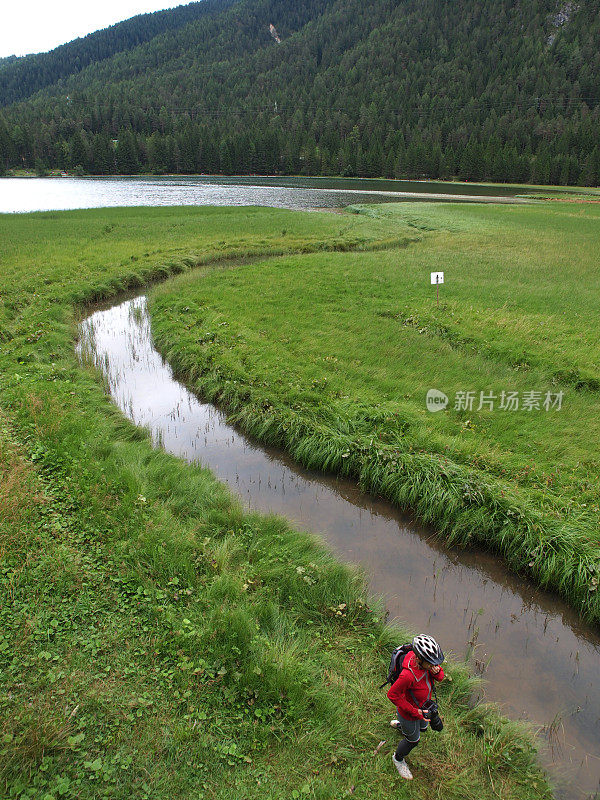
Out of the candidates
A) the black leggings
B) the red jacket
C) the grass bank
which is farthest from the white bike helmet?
the grass bank

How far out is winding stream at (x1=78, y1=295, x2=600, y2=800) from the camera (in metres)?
A: 5.14

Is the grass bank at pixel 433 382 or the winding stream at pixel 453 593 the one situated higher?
the grass bank at pixel 433 382

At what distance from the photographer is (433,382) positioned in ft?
39.2

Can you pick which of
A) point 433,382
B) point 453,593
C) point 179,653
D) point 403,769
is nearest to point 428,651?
point 403,769

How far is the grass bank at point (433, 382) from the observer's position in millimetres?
7676

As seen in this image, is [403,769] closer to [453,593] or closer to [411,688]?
[411,688]

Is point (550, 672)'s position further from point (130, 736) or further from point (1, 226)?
point (1, 226)

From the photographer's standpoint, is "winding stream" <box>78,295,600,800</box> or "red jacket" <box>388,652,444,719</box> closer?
"red jacket" <box>388,652,444,719</box>

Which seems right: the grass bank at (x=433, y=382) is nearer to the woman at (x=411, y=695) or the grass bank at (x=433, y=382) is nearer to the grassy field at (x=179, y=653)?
the grassy field at (x=179, y=653)

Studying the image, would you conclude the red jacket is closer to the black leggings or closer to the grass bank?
the black leggings

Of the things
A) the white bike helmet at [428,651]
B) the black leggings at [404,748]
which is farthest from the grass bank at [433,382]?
the black leggings at [404,748]

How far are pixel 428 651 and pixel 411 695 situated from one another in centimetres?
57

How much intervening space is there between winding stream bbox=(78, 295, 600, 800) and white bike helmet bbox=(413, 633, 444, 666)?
1.91 m

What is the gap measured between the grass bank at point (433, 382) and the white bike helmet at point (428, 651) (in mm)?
3497
